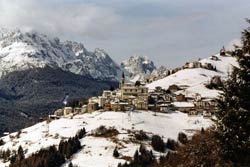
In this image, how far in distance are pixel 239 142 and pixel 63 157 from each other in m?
143

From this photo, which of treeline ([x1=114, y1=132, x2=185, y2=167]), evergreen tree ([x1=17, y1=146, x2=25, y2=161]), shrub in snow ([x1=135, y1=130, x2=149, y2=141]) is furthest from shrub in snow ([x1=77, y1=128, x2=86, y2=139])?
treeline ([x1=114, y1=132, x2=185, y2=167])

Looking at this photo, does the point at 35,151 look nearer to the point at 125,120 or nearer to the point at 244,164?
the point at 125,120

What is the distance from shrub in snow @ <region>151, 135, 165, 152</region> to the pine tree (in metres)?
140

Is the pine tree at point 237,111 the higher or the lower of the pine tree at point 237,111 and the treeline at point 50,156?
the higher

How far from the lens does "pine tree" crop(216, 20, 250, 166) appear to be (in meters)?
33.7

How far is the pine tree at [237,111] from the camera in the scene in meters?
33.7

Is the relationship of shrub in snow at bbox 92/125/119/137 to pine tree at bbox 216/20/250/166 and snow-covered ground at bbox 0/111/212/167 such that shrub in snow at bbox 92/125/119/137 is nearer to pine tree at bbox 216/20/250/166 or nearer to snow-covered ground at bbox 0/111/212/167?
snow-covered ground at bbox 0/111/212/167

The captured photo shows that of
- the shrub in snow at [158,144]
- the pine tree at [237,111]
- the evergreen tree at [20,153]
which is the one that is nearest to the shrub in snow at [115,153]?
the shrub in snow at [158,144]

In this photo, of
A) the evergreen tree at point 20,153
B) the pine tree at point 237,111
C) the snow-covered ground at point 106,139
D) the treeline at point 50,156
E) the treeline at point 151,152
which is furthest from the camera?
the evergreen tree at point 20,153

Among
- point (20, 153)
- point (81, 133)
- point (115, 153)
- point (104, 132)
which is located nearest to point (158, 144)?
point (115, 153)

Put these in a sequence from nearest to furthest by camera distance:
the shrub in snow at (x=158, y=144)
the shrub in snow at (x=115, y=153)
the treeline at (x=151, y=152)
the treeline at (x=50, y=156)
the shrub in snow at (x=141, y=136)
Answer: the treeline at (x=151, y=152), the treeline at (x=50, y=156), the shrub in snow at (x=115, y=153), the shrub in snow at (x=158, y=144), the shrub in snow at (x=141, y=136)

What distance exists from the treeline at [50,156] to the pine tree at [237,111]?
13707 centimetres

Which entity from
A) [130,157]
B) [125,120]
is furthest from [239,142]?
[125,120]

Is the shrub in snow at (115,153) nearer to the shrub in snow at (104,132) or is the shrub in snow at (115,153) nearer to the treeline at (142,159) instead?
the treeline at (142,159)
